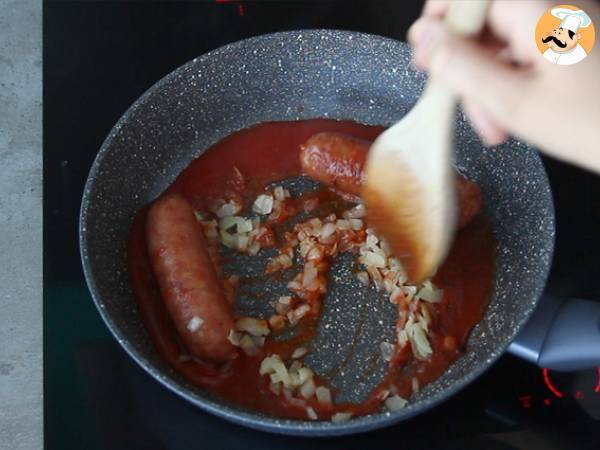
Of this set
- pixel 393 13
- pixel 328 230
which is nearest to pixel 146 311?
pixel 328 230

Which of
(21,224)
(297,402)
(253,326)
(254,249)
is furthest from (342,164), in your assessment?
(21,224)

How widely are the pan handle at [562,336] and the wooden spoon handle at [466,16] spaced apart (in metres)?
0.50

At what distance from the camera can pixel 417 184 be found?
1187mm

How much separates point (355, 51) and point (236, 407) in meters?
0.72

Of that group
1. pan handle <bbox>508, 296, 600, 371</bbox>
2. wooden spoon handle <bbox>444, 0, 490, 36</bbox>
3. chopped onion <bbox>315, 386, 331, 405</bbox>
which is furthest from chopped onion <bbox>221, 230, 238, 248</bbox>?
wooden spoon handle <bbox>444, 0, 490, 36</bbox>

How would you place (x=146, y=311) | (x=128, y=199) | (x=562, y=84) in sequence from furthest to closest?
(x=128, y=199)
(x=146, y=311)
(x=562, y=84)

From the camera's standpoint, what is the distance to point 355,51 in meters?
1.54

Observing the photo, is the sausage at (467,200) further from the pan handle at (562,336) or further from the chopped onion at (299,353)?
the chopped onion at (299,353)

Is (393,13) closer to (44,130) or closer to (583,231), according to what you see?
(583,231)

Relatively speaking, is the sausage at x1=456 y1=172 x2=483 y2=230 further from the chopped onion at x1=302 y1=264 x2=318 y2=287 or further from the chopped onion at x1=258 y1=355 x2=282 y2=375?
the chopped onion at x1=258 y1=355 x2=282 y2=375

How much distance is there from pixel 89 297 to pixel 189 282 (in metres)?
0.21

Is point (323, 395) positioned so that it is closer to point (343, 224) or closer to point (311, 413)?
point (311, 413)

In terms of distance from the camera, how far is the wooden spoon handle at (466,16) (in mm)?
991

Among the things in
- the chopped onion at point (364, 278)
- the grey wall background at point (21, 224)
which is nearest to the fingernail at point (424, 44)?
the chopped onion at point (364, 278)
